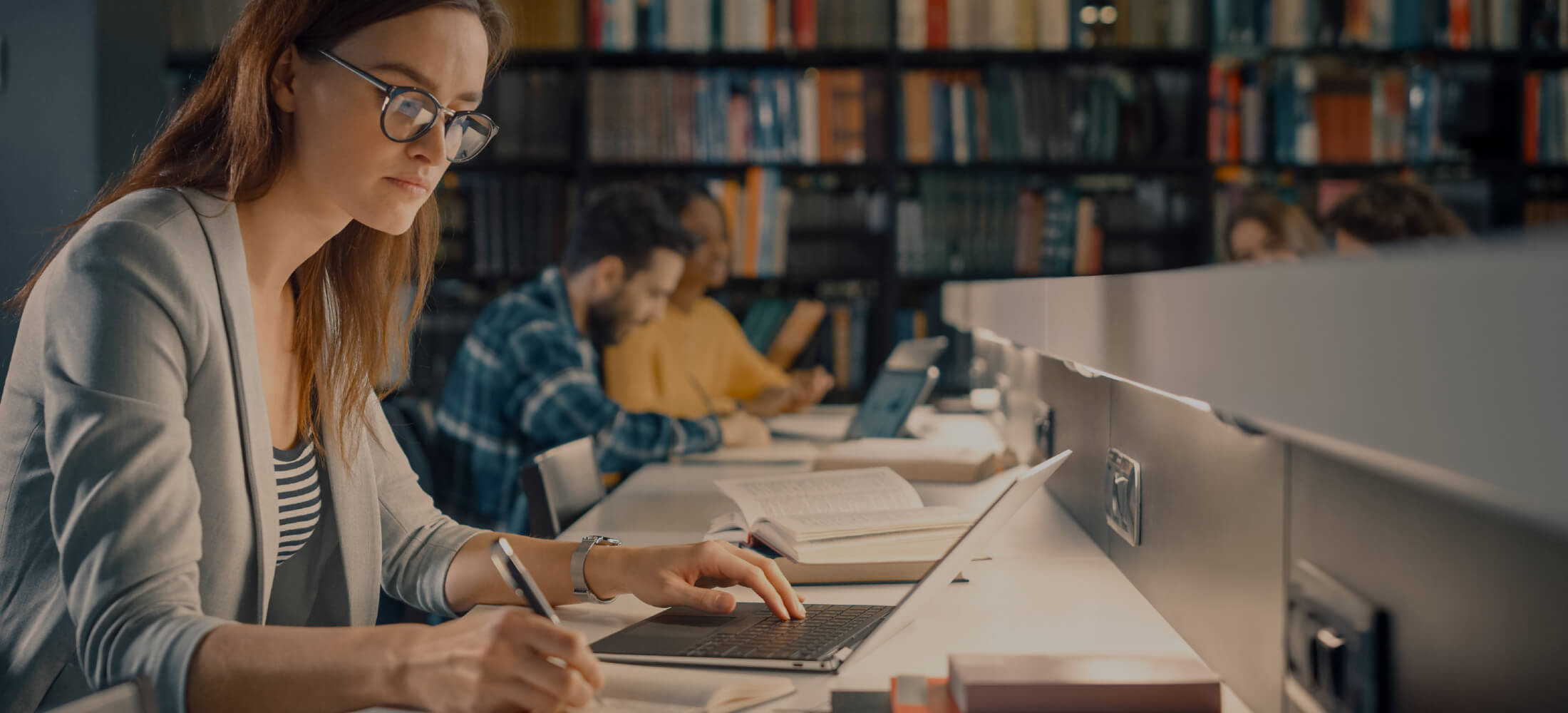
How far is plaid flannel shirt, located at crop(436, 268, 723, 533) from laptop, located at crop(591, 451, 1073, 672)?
59.6 inches

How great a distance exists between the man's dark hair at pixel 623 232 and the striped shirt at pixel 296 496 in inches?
63.3

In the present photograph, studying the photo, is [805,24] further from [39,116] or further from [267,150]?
[267,150]

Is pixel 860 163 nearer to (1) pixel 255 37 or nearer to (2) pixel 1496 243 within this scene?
(1) pixel 255 37

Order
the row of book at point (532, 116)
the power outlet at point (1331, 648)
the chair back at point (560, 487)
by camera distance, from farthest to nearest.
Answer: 1. the row of book at point (532, 116)
2. the chair back at point (560, 487)
3. the power outlet at point (1331, 648)

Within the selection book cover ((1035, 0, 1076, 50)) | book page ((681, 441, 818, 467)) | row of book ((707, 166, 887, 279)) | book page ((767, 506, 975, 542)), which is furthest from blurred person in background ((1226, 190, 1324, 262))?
book page ((767, 506, 975, 542))

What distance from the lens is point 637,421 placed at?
8.26ft

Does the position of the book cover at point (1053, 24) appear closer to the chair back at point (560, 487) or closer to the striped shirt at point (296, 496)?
the chair back at point (560, 487)

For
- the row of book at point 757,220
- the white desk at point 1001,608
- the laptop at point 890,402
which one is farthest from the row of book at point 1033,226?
the white desk at point 1001,608

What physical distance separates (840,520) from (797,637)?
1.09 feet

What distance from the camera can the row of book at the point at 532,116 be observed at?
3570 mm

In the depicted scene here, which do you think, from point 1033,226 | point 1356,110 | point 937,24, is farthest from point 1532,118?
point 937,24

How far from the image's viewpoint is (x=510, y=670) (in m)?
0.67

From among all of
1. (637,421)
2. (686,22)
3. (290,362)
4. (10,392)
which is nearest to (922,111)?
(686,22)

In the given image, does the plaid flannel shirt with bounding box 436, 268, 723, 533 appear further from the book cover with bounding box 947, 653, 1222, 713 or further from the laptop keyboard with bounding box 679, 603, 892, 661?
the book cover with bounding box 947, 653, 1222, 713
